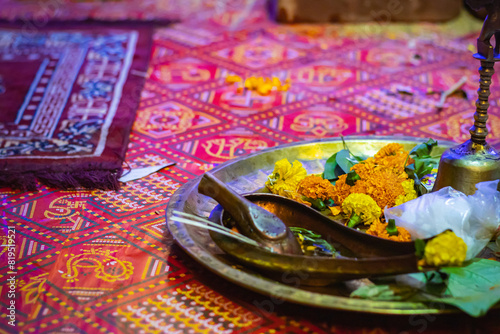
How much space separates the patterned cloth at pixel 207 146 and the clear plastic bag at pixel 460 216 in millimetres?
150

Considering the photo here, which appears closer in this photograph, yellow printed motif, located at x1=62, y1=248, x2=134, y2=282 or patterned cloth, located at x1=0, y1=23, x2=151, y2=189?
yellow printed motif, located at x1=62, y1=248, x2=134, y2=282

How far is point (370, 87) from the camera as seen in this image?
7.66 ft

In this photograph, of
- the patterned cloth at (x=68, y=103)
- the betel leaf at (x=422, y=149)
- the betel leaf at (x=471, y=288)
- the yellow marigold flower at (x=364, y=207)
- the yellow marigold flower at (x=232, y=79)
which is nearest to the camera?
the betel leaf at (x=471, y=288)

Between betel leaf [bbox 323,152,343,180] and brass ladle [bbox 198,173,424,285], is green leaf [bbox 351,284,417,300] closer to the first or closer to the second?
brass ladle [bbox 198,173,424,285]

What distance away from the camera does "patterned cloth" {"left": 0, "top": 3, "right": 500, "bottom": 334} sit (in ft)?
3.38

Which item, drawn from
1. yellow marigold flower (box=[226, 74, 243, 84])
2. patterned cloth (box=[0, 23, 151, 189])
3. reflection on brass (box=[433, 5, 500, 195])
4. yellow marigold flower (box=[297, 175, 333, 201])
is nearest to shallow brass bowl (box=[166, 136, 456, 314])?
yellow marigold flower (box=[297, 175, 333, 201])

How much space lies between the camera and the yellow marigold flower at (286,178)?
49.4 inches

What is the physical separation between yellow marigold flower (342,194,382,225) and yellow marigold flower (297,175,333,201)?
0.06m

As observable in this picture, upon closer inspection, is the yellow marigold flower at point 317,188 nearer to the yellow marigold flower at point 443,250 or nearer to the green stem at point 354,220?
the green stem at point 354,220

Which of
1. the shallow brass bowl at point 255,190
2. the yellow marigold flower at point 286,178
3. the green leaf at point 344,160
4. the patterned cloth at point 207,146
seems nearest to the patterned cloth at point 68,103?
the patterned cloth at point 207,146

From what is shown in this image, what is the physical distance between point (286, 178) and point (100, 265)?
Answer: 44 centimetres

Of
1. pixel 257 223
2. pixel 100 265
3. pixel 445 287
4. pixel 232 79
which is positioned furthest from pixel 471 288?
pixel 232 79

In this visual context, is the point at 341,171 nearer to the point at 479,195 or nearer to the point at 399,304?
the point at 479,195

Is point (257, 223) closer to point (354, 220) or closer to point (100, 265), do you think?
point (354, 220)
